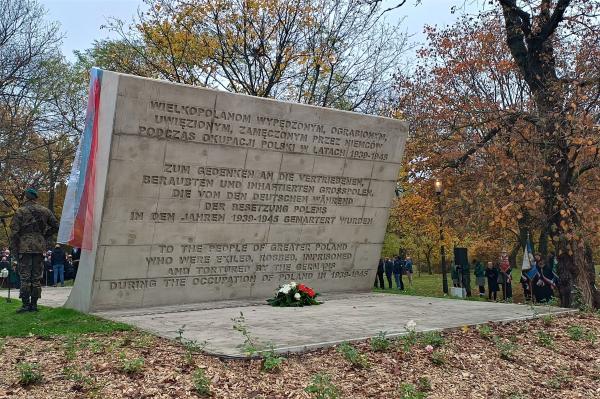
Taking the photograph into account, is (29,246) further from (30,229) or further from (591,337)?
(591,337)

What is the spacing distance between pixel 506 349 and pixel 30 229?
7139 mm

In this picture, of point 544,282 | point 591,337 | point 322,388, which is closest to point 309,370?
point 322,388

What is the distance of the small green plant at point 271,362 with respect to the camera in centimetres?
577

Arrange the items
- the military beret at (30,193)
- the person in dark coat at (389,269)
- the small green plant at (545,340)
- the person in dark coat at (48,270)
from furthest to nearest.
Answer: the person in dark coat at (389,269)
the person in dark coat at (48,270)
the military beret at (30,193)
the small green plant at (545,340)

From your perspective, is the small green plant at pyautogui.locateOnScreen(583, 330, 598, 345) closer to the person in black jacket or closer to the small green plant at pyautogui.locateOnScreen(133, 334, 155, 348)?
the small green plant at pyautogui.locateOnScreen(133, 334, 155, 348)

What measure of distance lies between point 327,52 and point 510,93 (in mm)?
7569

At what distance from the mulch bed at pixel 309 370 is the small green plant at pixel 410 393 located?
0.16 feet

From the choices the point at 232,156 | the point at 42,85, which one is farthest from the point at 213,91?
the point at 42,85

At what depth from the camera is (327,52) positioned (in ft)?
75.8

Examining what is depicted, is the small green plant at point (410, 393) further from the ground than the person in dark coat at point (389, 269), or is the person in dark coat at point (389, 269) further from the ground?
the person in dark coat at point (389, 269)

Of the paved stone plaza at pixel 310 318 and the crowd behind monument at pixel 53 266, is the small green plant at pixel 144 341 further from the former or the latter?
the crowd behind monument at pixel 53 266

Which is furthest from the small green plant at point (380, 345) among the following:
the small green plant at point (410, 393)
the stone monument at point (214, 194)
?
the stone monument at point (214, 194)

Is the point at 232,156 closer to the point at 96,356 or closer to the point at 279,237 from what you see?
the point at 279,237

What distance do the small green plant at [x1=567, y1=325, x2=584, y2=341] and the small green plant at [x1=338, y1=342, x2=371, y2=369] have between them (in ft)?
11.3
